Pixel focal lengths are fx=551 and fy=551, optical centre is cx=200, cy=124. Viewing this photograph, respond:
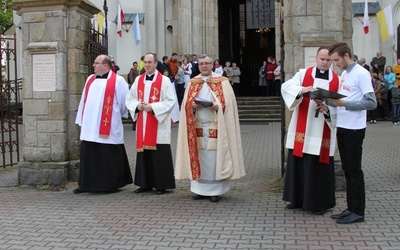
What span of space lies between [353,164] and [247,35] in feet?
65.7

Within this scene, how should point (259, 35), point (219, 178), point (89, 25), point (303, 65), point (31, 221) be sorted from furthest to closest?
point (259, 35) → point (89, 25) → point (303, 65) → point (219, 178) → point (31, 221)

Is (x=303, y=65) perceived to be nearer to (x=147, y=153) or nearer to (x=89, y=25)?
(x=147, y=153)

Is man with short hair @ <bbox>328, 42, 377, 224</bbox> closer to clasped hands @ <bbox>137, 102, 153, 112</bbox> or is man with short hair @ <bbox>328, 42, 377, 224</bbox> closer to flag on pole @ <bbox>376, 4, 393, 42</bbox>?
clasped hands @ <bbox>137, 102, 153, 112</bbox>

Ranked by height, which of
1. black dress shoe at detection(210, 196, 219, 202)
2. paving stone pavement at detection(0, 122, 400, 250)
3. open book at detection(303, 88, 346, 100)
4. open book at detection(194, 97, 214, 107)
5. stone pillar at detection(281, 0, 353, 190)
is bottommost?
paving stone pavement at detection(0, 122, 400, 250)

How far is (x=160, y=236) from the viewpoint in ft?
19.1

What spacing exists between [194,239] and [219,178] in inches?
70.2

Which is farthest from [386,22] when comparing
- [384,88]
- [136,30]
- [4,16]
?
[4,16]

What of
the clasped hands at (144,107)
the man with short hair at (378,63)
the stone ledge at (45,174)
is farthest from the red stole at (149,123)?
the man with short hair at (378,63)

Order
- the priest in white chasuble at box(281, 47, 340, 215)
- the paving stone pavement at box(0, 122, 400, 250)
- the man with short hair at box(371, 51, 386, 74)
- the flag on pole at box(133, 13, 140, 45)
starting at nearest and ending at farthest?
the paving stone pavement at box(0, 122, 400, 250) → the priest in white chasuble at box(281, 47, 340, 215) → the man with short hair at box(371, 51, 386, 74) → the flag on pole at box(133, 13, 140, 45)

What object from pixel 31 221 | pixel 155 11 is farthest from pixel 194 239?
pixel 155 11

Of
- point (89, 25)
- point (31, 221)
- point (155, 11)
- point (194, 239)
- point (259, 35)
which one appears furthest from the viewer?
point (259, 35)

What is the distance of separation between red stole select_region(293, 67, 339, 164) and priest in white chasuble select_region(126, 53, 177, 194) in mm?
2097

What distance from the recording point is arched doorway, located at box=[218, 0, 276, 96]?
23.2 meters

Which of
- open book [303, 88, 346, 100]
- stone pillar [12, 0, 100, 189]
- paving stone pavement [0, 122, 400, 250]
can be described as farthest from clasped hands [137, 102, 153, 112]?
open book [303, 88, 346, 100]
